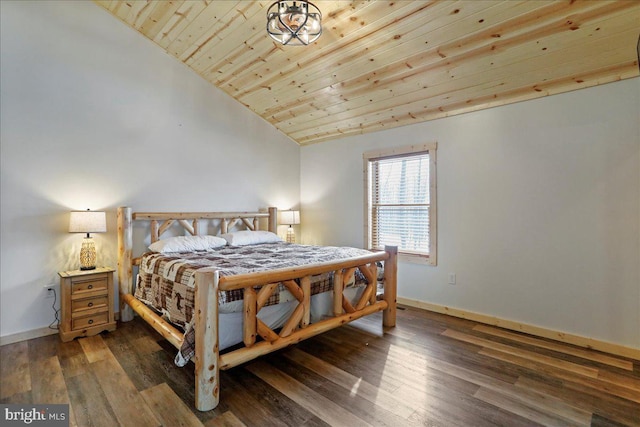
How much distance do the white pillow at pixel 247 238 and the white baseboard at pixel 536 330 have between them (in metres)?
2.02

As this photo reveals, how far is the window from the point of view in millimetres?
3844

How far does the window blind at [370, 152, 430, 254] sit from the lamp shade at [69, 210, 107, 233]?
10.5 feet

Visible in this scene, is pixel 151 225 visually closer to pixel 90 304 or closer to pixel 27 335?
pixel 90 304

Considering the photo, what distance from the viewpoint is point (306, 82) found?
371 cm

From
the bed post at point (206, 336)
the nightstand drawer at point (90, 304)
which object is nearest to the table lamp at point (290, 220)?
the nightstand drawer at point (90, 304)

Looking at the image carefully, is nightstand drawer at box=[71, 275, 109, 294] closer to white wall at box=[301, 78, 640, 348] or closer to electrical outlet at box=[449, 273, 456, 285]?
white wall at box=[301, 78, 640, 348]

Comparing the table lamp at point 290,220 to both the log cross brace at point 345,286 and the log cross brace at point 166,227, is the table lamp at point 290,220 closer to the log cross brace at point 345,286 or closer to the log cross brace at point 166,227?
the log cross brace at point 166,227

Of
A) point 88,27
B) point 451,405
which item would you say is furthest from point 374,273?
point 88,27

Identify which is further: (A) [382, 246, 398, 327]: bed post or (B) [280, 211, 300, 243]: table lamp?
(B) [280, 211, 300, 243]: table lamp

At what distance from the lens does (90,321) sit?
301 centimetres

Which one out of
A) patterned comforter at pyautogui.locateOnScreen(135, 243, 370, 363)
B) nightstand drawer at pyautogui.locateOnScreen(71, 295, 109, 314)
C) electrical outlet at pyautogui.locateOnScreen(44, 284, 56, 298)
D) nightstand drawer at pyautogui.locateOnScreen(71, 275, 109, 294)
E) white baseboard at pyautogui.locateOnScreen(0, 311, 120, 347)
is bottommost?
white baseboard at pyautogui.locateOnScreen(0, 311, 120, 347)

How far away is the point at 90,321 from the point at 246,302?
2.01 m

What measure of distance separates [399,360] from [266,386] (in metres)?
1.08

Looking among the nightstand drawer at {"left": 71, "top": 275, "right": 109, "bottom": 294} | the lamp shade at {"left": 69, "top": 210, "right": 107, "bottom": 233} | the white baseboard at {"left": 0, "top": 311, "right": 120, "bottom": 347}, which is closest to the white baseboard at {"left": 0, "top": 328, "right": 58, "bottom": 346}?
the white baseboard at {"left": 0, "top": 311, "right": 120, "bottom": 347}
